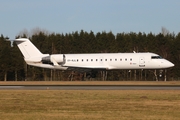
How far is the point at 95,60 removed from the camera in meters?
59.1

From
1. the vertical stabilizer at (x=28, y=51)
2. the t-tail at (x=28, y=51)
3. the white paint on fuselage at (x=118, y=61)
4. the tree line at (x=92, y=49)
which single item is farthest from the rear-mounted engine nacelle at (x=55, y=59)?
the tree line at (x=92, y=49)

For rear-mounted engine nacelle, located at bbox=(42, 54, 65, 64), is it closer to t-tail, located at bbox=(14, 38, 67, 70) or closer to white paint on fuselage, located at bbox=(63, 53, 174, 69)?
t-tail, located at bbox=(14, 38, 67, 70)

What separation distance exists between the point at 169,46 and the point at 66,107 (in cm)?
6971

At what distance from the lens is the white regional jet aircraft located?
56.4 meters

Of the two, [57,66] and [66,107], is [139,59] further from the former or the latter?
[66,107]

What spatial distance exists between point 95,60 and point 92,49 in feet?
123

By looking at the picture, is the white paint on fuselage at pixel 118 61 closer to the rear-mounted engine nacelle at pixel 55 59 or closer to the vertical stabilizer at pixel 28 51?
the rear-mounted engine nacelle at pixel 55 59

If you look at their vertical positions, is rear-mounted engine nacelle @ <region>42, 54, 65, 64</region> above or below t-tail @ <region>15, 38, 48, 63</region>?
below

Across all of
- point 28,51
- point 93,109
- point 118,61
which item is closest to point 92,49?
point 28,51

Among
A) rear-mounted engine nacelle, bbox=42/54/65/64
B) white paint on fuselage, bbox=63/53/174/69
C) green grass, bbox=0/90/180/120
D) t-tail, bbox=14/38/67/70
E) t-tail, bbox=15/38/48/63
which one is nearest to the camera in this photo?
green grass, bbox=0/90/180/120

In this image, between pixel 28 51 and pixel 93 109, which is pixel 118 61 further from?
pixel 93 109

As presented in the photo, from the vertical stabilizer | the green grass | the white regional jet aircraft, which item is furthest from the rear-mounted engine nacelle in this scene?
the green grass

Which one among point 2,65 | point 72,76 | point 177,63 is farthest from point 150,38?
point 2,65

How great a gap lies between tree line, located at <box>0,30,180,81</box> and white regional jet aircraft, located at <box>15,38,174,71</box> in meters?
6.41
